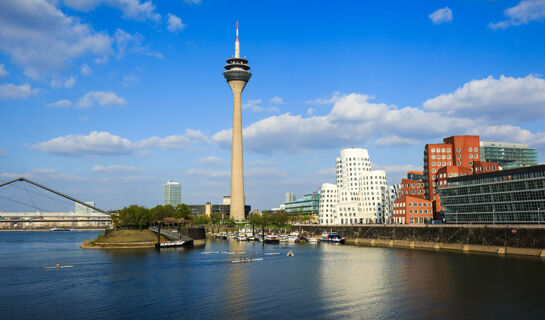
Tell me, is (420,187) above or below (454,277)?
above

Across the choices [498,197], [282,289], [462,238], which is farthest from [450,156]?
[282,289]

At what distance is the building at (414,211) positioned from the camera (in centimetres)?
17600

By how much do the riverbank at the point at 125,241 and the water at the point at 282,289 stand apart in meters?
42.0

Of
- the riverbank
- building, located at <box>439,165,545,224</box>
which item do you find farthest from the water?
the riverbank

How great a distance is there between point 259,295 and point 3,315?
28.5 meters

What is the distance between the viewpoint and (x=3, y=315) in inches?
1998

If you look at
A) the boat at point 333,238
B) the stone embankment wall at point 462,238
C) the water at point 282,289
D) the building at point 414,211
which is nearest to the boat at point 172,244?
the water at point 282,289

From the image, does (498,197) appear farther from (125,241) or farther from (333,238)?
(125,241)

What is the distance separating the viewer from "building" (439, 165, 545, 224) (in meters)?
113

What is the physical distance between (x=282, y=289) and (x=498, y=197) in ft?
275

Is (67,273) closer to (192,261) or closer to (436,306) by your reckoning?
(192,261)

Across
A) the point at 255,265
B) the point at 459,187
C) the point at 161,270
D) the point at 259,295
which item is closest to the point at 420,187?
the point at 459,187

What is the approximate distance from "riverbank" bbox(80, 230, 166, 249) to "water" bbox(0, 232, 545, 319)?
42018 mm

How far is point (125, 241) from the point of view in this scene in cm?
14212
